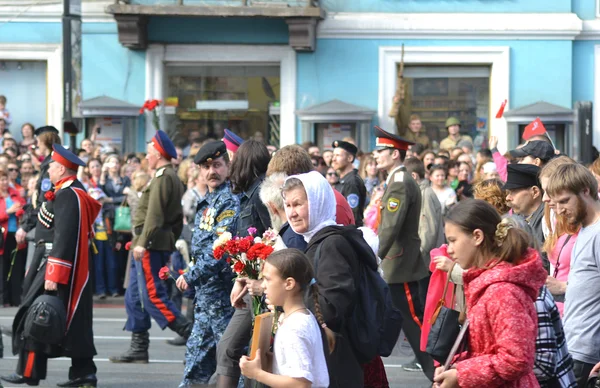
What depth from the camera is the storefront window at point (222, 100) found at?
21.9 m

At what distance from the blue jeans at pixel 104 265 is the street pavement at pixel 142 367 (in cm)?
321

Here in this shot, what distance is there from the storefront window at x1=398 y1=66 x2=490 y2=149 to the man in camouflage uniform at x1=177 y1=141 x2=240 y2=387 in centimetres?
1369

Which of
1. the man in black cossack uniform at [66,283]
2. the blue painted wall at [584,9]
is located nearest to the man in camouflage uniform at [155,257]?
the man in black cossack uniform at [66,283]

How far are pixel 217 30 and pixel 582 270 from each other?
16411 mm

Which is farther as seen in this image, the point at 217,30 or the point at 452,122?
the point at 217,30

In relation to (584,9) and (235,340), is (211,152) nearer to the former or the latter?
(235,340)

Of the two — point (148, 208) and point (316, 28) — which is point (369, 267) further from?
point (316, 28)

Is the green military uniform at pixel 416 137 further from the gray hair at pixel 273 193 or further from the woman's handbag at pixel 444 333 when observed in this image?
the woman's handbag at pixel 444 333

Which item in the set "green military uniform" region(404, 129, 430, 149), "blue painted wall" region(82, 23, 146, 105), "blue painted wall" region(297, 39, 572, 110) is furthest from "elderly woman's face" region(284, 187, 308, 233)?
"blue painted wall" region(82, 23, 146, 105)

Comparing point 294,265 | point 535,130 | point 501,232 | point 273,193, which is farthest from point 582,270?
point 535,130

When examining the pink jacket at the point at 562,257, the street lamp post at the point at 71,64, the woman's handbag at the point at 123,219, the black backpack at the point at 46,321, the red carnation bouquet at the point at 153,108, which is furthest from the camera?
the red carnation bouquet at the point at 153,108

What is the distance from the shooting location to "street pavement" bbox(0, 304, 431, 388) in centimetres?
956

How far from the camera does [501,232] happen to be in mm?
4609

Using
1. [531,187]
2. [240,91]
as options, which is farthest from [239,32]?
[531,187]
